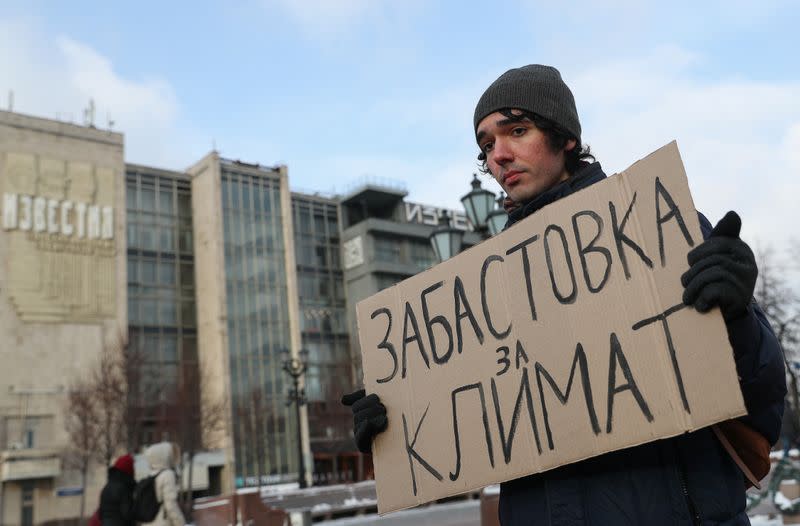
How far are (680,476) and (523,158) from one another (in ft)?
3.36

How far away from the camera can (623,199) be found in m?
2.05

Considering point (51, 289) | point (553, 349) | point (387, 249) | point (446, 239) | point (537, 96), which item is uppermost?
point (387, 249)

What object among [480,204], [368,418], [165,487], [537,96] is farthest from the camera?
[480,204]

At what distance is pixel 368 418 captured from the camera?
2480mm

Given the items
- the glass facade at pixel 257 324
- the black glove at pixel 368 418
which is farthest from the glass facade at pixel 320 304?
the black glove at pixel 368 418

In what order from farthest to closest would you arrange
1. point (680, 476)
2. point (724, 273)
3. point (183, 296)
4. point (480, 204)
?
point (183, 296) → point (480, 204) → point (680, 476) → point (724, 273)

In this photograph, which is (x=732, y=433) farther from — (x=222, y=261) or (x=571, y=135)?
(x=222, y=261)

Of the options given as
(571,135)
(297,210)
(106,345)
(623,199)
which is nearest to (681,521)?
(623,199)

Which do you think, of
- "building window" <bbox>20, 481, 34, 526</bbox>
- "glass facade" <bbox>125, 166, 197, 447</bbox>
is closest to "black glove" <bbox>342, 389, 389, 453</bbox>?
"building window" <bbox>20, 481, 34, 526</bbox>

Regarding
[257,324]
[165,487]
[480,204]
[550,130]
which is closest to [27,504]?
[257,324]

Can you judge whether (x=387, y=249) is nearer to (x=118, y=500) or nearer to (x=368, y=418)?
(x=118, y=500)

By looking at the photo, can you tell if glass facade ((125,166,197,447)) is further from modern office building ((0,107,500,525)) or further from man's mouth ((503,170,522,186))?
man's mouth ((503,170,522,186))

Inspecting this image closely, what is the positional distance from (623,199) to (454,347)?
73 centimetres

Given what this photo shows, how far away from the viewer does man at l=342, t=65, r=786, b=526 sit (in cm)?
172
